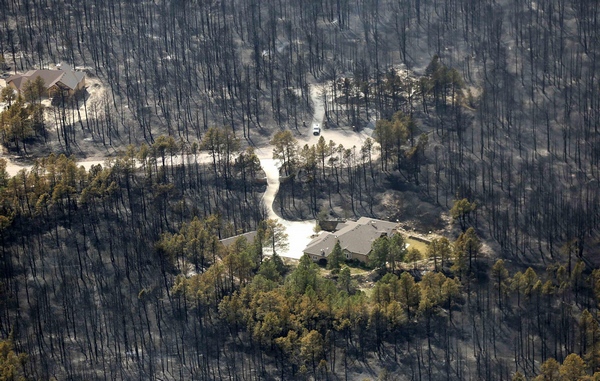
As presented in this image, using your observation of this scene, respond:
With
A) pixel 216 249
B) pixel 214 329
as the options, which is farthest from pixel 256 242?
pixel 214 329

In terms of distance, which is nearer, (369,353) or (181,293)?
(369,353)

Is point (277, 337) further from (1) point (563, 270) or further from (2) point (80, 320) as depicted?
(1) point (563, 270)

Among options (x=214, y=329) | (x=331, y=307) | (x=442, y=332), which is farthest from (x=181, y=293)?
(x=442, y=332)

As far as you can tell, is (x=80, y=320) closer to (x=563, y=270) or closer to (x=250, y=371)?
(x=250, y=371)

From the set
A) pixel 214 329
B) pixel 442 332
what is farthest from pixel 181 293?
pixel 442 332

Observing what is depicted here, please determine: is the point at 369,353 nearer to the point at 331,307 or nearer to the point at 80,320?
the point at 331,307

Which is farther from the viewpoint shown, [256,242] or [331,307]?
[256,242]

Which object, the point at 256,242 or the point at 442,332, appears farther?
the point at 256,242
